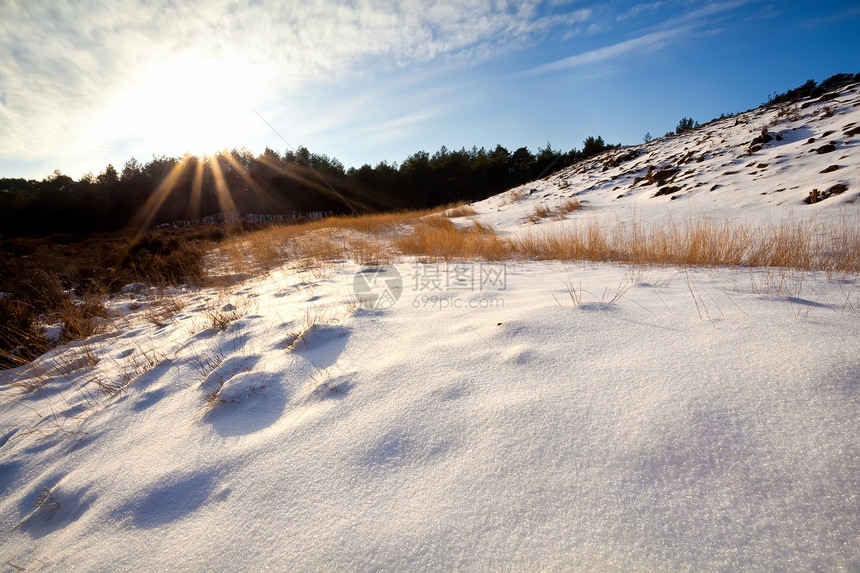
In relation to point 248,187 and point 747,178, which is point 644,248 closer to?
point 747,178

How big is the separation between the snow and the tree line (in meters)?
21.5

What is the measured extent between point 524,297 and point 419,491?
1944 mm

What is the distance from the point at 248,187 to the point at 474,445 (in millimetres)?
29321

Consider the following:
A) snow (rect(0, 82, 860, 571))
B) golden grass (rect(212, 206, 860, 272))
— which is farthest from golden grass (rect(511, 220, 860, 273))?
snow (rect(0, 82, 860, 571))

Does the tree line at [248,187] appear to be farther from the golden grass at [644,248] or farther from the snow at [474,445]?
the snow at [474,445]

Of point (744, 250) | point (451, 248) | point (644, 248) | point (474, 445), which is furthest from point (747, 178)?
point (474, 445)

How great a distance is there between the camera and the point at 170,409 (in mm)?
1602

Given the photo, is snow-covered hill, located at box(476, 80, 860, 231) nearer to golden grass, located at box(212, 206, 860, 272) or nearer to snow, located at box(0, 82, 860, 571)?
golden grass, located at box(212, 206, 860, 272)

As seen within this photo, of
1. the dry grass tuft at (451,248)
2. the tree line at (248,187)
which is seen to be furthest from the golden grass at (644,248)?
the tree line at (248,187)

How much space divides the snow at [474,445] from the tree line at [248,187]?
2146 cm

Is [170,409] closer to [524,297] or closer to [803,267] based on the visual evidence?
[524,297]

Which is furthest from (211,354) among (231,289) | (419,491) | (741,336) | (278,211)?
(278,211)

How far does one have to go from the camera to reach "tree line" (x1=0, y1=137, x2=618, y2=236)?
18.6 m

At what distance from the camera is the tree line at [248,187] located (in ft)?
61.1
